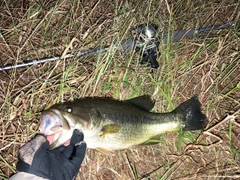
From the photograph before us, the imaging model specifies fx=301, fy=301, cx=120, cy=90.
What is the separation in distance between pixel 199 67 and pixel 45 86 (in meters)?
1.73

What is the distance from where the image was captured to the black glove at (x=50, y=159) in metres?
2.44

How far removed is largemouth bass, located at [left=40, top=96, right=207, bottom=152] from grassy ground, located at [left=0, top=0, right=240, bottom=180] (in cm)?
23

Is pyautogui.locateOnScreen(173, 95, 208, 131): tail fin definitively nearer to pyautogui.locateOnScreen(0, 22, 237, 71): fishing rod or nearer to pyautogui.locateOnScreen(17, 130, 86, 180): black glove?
pyautogui.locateOnScreen(0, 22, 237, 71): fishing rod

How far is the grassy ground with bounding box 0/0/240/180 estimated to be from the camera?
3061mm

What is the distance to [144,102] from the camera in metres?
3.02

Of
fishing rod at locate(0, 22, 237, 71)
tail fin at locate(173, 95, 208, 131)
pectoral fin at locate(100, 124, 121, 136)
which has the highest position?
fishing rod at locate(0, 22, 237, 71)

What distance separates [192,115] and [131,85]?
2.31 feet

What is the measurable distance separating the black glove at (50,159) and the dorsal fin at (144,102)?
690 mm

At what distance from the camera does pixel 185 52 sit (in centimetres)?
352

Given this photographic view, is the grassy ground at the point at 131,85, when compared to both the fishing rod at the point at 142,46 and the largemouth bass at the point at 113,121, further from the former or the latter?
the largemouth bass at the point at 113,121

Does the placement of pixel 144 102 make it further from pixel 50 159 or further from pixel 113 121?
pixel 50 159

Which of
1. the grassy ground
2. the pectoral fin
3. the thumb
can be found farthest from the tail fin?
the thumb

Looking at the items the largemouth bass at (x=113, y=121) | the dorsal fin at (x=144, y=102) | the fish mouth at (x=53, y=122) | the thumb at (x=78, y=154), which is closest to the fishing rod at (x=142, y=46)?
the dorsal fin at (x=144, y=102)

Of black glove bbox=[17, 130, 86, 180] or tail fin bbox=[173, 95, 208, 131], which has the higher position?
tail fin bbox=[173, 95, 208, 131]
